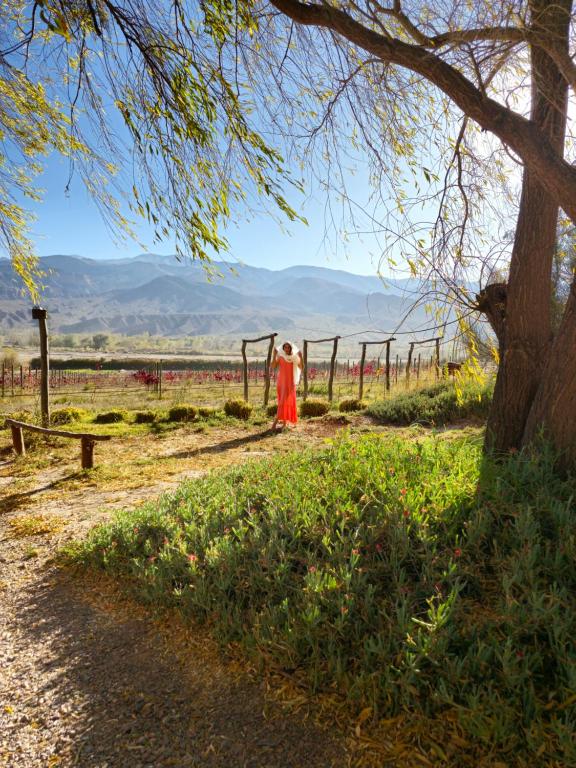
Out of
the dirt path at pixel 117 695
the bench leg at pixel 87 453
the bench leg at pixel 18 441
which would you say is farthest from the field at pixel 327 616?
the bench leg at pixel 18 441

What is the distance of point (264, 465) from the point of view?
4.64 meters

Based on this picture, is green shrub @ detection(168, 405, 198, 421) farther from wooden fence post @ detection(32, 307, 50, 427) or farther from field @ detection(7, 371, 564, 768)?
field @ detection(7, 371, 564, 768)

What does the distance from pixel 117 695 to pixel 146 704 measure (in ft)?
0.59

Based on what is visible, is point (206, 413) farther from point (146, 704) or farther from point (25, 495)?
point (146, 704)

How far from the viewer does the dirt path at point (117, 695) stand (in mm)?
1873

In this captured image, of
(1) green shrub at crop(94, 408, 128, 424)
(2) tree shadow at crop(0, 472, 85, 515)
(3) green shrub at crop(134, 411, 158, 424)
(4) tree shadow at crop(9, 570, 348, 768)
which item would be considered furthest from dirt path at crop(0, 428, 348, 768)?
(1) green shrub at crop(94, 408, 128, 424)

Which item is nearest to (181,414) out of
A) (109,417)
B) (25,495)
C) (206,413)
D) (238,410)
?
(206,413)

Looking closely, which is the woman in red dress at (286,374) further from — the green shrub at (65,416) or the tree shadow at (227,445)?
the green shrub at (65,416)

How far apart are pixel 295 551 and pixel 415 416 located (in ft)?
26.9

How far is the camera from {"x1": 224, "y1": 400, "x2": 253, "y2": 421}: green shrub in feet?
36.4

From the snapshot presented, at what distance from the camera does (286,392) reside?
31.6 feet

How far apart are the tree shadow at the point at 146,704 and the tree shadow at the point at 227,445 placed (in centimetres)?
480

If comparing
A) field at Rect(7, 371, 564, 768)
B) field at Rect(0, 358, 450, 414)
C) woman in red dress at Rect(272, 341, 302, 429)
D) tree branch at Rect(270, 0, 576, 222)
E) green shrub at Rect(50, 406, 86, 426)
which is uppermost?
tree branch at Rect(270, 0, 576, 222)

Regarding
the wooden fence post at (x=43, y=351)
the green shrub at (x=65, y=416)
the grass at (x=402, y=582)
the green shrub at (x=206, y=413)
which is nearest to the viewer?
the grass at (x=402, y=582)
